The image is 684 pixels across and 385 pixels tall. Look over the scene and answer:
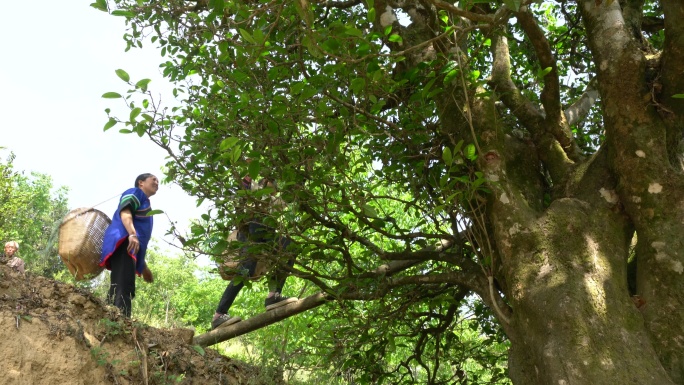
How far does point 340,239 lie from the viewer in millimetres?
4617

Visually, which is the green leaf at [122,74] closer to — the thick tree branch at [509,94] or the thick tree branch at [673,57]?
the thick tree branch at [509,94]

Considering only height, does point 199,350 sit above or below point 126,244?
below

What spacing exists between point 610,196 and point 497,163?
78 cm

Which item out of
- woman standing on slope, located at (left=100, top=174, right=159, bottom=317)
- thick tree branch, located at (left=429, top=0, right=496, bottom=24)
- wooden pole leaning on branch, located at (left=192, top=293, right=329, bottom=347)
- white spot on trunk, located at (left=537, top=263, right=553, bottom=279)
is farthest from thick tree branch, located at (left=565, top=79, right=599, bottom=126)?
woman standing on slope, located at (left=100, top=174, right=159, bottom=317)

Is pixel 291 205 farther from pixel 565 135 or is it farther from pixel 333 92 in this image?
pixel 565 135

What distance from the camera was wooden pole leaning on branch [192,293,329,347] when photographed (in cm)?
501

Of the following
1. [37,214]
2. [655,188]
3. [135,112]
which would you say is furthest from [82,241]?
[37,214]

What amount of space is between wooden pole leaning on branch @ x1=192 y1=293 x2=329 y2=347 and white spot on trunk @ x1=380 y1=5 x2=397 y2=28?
246cm

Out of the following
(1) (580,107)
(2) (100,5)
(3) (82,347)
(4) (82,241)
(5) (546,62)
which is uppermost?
(1) (580,107)

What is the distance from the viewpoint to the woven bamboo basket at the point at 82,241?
5492 millimetres

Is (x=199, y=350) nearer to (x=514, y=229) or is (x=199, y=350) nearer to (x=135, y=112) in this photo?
(x=135, y=112)

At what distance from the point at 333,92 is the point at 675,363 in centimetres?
277

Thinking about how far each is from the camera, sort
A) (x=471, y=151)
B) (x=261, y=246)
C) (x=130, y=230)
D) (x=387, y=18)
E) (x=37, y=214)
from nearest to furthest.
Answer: (x=471, y=151) < (x=261, y=246) < (x=387, y=18) < (x=130, y=230) < (x=37, y=214)

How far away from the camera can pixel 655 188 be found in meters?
3.49
